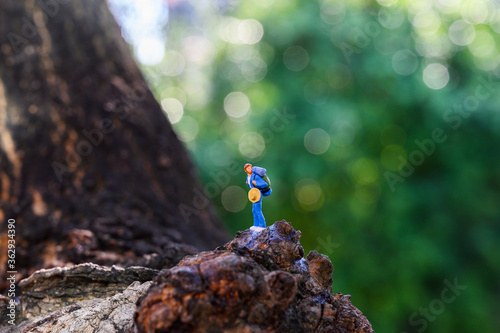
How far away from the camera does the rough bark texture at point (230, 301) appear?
1061 millimetres

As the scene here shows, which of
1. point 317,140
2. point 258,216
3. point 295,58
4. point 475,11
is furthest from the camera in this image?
point 295,58

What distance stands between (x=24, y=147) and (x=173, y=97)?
5.05 m

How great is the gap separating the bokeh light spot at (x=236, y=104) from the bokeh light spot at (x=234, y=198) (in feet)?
2.92

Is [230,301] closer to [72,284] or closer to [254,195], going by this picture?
[254,195]

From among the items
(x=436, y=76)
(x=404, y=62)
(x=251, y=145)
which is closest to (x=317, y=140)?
(x=251, y=145)

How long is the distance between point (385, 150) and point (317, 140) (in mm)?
847

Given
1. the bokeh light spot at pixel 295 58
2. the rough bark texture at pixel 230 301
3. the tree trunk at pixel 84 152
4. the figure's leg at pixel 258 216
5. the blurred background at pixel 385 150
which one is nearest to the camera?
the rough bark texture at pixel 230 301

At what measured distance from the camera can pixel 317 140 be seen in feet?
18.5

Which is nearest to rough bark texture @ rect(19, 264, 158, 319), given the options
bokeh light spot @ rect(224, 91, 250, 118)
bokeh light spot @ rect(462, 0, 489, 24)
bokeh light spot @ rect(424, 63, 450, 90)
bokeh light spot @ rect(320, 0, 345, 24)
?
bokeh light spot @ rect(224, 91, 250, 118)

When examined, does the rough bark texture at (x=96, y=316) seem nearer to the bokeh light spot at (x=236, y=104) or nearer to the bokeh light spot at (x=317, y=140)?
the bokeh light spot at (x=317, y=140)

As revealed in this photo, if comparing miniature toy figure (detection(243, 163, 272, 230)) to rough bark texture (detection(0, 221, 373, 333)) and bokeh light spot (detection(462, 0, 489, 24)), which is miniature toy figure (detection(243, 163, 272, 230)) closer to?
rough bark texture (detection(0, 221, 373, 333))

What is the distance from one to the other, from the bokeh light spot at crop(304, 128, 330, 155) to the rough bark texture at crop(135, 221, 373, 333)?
173 inches

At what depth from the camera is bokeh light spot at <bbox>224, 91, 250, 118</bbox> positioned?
6.15 metres

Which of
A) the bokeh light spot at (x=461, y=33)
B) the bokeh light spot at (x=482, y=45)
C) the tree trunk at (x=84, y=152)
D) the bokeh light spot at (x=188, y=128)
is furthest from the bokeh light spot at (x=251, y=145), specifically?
the tree trunk at (x=84, y=152)
